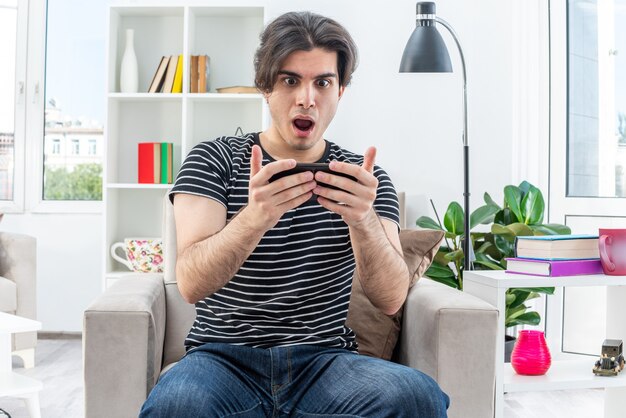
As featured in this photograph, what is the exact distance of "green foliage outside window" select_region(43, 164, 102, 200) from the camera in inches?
181

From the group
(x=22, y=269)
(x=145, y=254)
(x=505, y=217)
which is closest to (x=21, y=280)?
(x=22, y=269)

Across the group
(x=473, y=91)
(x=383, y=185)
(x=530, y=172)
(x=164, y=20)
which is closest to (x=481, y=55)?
(x=473, y=91)

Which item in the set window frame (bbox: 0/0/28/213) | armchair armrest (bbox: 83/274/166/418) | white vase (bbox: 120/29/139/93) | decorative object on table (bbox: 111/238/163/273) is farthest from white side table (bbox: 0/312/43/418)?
window frame (bbox: 0/0/28/213)

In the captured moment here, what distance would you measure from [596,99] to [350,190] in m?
2.55

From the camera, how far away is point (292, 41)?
162 centimetres

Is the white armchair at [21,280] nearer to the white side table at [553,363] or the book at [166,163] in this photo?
the book at [166,163]

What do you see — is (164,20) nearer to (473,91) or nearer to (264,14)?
(264,14)

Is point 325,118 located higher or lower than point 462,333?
higher

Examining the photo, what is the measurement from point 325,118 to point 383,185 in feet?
0.75

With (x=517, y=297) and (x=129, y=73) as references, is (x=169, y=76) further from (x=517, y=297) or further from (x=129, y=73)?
(x=517, y=297)

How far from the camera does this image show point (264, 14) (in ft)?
12.7

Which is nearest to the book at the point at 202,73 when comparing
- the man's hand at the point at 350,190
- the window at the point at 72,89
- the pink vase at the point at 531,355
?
the window at the point at 72,89

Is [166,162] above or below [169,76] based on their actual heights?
below

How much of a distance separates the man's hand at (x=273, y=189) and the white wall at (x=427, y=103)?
7.59ft
